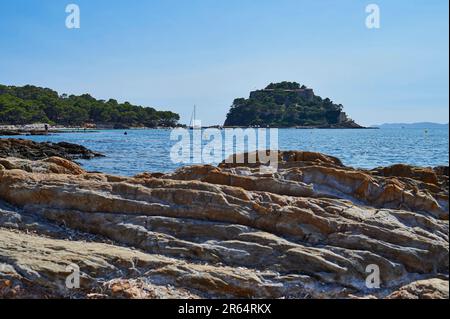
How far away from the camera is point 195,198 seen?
30.9ft

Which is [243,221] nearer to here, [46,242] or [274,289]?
[274,289]

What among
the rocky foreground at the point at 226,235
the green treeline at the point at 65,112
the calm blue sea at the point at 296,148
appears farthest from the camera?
the green treeline at the point at 65,112

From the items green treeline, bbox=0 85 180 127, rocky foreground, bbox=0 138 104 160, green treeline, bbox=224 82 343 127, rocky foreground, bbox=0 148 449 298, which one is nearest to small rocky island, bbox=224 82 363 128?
green treeline, bbox=224 82 343 127

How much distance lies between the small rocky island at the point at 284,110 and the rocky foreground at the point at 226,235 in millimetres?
139708

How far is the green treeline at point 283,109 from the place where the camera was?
6053 inches

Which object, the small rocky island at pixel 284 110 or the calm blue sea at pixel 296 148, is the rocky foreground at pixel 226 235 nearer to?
the calm blue sea at pixel 296 148

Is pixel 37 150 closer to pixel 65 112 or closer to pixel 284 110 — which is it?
pixel 65 112

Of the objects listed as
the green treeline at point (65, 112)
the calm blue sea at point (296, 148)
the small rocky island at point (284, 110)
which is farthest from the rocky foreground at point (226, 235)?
the small rocky island at point (284, 110)

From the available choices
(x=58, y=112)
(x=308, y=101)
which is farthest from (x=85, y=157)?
(x=308, y=101)

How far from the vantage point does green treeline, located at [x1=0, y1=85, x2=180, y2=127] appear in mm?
122188

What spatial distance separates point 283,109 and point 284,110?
0.54 m

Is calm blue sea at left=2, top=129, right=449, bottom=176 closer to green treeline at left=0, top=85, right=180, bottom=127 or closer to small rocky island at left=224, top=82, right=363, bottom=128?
green treeline at left=0, top=85, right=180, bottom=127

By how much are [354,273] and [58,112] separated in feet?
486

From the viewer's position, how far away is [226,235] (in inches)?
341
